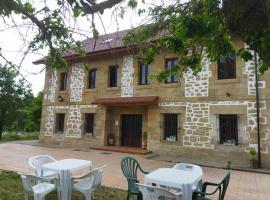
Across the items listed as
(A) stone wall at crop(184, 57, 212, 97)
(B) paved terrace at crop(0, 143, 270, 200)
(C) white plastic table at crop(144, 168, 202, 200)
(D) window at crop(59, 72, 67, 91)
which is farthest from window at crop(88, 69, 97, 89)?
(C) white plastic table at crop(144, 168, 202, 200)

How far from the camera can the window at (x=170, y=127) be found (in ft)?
39.1

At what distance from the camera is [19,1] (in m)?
3.93

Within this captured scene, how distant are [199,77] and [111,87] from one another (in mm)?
5205

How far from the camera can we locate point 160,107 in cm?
1228

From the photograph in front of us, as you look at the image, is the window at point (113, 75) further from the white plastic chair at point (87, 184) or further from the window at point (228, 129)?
the white plastic chair at point (87, 184)

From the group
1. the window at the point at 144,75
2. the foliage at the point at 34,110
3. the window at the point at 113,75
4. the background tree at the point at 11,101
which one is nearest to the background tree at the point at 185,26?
the window at the point at 144,75

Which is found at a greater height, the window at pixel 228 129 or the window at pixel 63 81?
the window at pixel 63 81

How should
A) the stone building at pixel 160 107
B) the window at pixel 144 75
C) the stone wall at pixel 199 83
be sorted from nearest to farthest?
the stone building at pixel 160 107 < the stone wall at pixel 199 83 < the window at pixel 144 75

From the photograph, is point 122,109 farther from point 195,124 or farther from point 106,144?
point 195,124

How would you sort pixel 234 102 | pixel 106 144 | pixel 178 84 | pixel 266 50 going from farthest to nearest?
pixel 106 144 < pixel 178 84 < pixel 234 102 < pixel 266 50

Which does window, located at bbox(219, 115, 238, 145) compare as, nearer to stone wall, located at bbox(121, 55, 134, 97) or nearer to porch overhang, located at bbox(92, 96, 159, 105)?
porch overhang, located at bbox(92, 96, 159, 105)

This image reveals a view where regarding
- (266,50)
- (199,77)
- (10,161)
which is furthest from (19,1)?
(199,77)

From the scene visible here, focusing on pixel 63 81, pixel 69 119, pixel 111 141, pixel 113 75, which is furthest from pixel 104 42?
pixel 63 81

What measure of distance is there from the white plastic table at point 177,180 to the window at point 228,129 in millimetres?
7013
